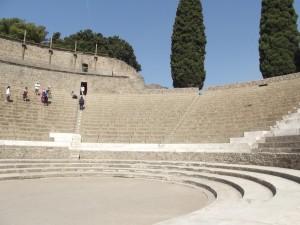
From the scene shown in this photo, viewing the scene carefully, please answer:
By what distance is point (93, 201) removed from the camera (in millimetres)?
8500

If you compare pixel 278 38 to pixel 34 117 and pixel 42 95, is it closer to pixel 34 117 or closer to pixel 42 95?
pixel 42 95

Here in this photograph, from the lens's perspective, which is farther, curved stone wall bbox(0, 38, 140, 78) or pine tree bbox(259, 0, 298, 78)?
curved stone wall bbox(0, 38, 140, 78)

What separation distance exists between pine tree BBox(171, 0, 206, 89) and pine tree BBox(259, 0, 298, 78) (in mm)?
5456

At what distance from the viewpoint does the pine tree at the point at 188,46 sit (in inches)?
1201

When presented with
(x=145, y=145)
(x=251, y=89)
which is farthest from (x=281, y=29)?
(x=145, y=145)

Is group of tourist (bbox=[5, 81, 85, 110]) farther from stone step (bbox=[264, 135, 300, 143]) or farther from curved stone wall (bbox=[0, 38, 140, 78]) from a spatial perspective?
stone step (bbox=[264, 135, 300, 143])

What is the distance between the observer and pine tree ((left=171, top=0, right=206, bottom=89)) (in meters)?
30.5

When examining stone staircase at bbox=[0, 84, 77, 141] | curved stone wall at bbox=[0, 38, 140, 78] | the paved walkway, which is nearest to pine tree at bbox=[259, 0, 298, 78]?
curved stone wall at bbox=[0, 38, 140, 78]

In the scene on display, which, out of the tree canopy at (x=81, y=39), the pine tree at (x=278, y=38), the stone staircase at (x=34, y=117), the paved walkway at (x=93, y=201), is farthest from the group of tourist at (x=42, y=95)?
the tree canopy at (x=81, y=39)

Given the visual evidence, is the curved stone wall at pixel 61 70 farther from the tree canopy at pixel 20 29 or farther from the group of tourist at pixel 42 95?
the tree canopy at pixel 20 29

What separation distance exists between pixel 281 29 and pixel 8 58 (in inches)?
839

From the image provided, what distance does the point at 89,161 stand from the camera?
16016 millimetres

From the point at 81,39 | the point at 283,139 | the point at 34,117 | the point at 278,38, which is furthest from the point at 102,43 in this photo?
the point at 283,139

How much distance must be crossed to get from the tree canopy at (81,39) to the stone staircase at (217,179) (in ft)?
112
